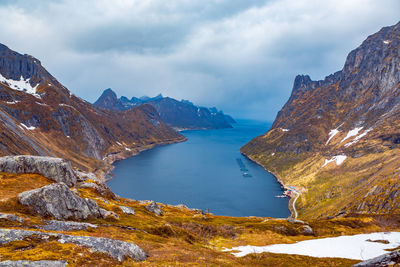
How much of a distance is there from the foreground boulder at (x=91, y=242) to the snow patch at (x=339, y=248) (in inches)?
920

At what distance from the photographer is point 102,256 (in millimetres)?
25750

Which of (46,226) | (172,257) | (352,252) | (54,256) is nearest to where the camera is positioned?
(54,256)

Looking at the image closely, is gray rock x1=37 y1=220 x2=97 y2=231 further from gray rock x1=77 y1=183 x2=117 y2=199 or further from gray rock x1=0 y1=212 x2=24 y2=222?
gray rock x1=77 y1=183 x2=117 y2=199

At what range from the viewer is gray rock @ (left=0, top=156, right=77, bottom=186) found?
56.0m

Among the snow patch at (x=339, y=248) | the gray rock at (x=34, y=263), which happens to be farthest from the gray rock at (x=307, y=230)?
the gray rock at (x=34, y=263)

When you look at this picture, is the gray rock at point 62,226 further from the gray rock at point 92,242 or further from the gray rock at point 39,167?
the gray rock at point 39,167

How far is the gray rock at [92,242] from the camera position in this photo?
993 inches

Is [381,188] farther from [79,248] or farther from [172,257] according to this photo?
[79,248]

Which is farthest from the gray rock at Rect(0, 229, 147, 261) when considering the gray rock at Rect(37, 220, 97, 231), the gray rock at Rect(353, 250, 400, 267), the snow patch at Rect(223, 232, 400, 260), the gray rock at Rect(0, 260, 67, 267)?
the gray rock at Rect(353, 250, 400, 267)

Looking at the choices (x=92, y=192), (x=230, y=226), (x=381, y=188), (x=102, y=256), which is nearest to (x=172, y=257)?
(x=102, y=256)

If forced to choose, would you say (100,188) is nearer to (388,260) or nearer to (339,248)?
(339,248)

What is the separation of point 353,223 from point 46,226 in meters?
94.6

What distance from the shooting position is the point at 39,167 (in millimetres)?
60875

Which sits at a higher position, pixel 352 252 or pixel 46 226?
pixel 46 226
